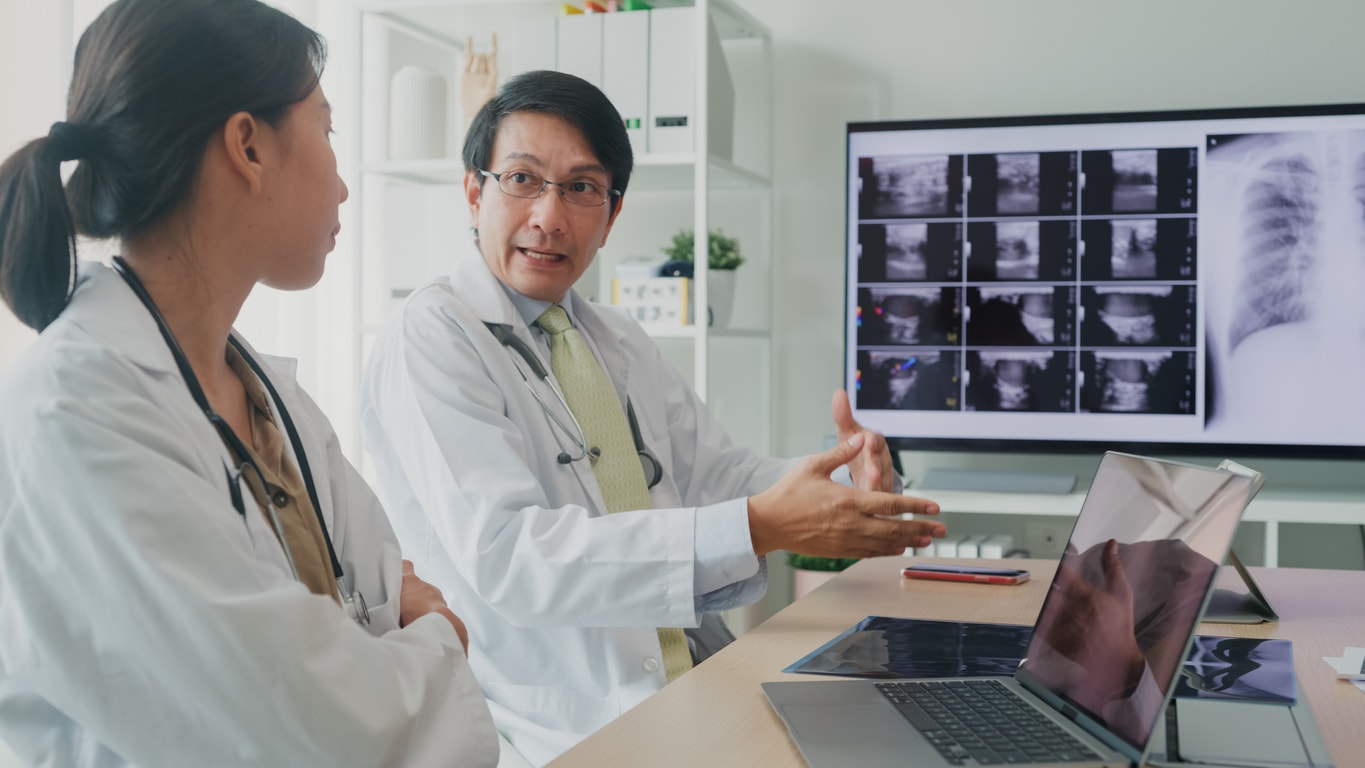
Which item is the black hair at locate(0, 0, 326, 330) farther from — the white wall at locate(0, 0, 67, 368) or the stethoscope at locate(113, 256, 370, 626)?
the white wall at locate(0, 0, 67, 368)

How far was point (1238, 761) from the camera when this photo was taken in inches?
33.7

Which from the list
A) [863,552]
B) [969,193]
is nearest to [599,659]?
[863,552]

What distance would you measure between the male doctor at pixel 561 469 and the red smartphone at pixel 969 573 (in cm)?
12

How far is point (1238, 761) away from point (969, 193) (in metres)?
2.18

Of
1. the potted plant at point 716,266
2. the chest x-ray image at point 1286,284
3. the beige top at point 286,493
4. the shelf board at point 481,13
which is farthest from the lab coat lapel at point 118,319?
the chest x-ray image at point 1286,284

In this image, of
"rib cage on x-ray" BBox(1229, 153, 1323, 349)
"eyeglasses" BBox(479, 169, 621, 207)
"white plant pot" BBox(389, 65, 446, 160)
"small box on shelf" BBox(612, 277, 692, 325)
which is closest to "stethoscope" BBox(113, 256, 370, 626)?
"eyeglasses" BBox(479, 169, 621, 207)

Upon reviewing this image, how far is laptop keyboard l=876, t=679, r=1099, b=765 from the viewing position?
0.85 m

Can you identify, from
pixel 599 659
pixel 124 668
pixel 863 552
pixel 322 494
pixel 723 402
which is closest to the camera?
pixel 124 668

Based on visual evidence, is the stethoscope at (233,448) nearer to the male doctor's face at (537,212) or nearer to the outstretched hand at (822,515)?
the outstretched hand at (822,515)

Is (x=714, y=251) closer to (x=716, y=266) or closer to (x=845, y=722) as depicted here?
(x=716, y=266)

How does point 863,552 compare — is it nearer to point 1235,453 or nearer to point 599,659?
point 599,659

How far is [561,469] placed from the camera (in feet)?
5.32

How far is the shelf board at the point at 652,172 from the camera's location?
2877 millimetres

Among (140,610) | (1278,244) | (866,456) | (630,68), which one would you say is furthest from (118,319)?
(1278,244)
